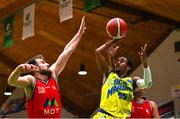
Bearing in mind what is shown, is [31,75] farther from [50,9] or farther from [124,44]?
[124,44]

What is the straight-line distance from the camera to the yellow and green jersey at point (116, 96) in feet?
15.3

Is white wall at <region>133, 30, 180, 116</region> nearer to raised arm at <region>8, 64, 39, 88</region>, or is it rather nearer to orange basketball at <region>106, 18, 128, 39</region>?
orange basketball at <region>106, 18, 128, 39</region>

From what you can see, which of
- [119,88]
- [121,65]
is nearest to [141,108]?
[121,65]

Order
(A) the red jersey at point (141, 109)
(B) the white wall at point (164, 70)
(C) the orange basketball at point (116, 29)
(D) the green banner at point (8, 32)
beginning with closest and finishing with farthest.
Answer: (C) the orange basketball at point (116, 29) < (A) the red jersey at point (141, 109) < (D) the green banner at point (8, 32) < (B) the white wall at point (164, 70)

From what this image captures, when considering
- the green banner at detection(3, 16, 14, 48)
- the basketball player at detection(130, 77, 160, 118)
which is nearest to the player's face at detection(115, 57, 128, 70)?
the basketball player at detection(130, 77, 160, 118)

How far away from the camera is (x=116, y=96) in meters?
4.68

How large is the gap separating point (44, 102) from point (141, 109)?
2461mm

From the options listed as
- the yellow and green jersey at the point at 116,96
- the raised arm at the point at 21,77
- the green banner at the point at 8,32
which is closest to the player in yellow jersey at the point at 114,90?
the yellow and green jersey at the point at 116,96

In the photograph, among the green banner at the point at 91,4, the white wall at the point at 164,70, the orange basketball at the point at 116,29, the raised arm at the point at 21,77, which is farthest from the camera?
the white wall at the point at 164,70

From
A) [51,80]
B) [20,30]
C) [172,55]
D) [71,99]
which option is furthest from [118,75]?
[71,99]

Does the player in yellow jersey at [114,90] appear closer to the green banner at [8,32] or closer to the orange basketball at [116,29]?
the orange basketball at [116,29]

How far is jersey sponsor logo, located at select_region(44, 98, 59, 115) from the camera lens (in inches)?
172

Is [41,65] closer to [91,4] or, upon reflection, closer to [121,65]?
[121,65]

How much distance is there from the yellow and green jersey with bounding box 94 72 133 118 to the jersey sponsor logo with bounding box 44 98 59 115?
0.59 meters
